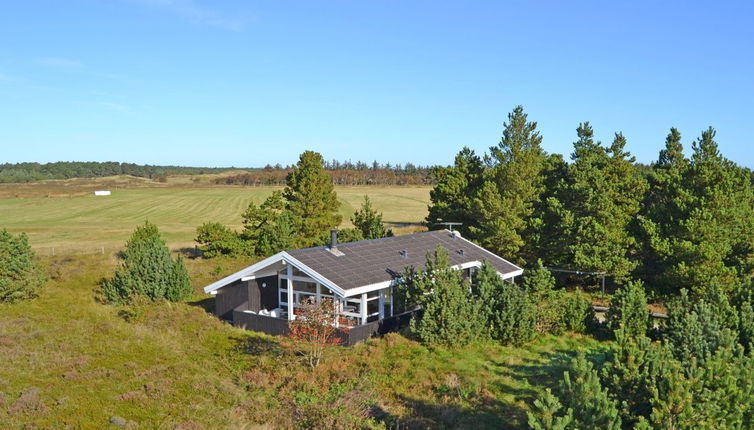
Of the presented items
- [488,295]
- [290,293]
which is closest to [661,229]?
[488,295]

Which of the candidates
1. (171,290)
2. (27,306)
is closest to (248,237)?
(171,290)

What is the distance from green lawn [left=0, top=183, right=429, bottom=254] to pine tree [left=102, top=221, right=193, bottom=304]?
22047mm

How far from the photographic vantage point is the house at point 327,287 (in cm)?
2288

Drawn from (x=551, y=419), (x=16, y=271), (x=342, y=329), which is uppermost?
(x=551, y=419)

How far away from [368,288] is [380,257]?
355cm

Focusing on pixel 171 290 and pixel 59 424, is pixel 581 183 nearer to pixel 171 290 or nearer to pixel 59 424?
pixel 171 290

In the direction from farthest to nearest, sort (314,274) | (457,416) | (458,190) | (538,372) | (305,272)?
(458,190) < (305,272) < (314,274) < (538,372) < (457,416)

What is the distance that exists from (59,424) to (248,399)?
4918 millimetres

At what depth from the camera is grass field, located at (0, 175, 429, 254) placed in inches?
2429

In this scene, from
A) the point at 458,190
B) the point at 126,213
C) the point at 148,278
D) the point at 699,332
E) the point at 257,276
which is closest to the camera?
the point at 699,332

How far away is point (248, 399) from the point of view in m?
16.6

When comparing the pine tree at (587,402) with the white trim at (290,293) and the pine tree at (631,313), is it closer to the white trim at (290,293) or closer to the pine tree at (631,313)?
the pine tree at (631,313)

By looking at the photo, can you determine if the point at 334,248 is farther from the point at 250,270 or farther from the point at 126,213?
the point at 126,213

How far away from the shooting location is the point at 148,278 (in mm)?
29312
